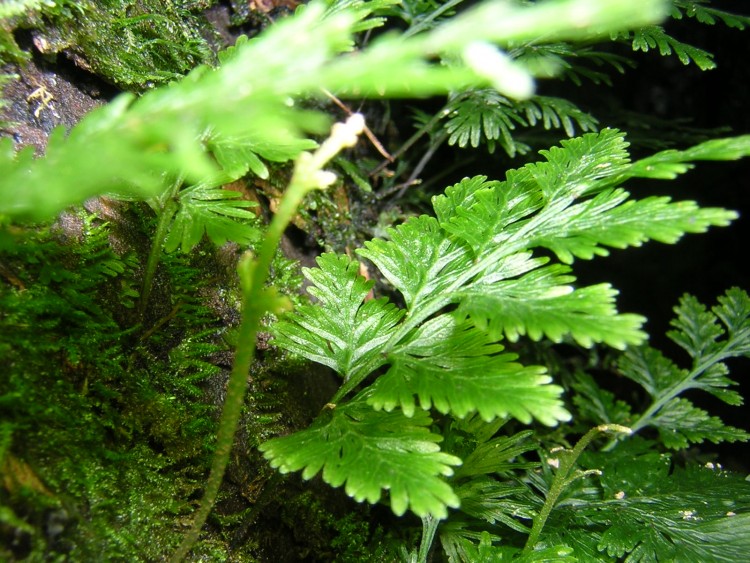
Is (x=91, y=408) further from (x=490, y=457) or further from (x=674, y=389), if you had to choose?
(x=674, y=389)

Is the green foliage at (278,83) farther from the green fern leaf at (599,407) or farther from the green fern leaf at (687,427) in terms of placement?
the green fern leaf at (599,407)

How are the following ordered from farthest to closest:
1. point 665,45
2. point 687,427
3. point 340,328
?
1. point 687,427
2. point 665,45
3. point 340,328

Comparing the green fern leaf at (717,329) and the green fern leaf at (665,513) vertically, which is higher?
the green fern leaf at (717,329)

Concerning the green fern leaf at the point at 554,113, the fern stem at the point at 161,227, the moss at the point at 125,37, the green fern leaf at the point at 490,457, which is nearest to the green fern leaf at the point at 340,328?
the fern stem at the point at 161,227

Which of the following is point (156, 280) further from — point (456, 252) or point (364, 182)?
point (364, 182)

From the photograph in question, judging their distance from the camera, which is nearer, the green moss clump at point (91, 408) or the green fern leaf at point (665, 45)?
the green moss clump at point (91, 408)

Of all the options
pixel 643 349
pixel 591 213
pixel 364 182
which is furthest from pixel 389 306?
pixel 643 349

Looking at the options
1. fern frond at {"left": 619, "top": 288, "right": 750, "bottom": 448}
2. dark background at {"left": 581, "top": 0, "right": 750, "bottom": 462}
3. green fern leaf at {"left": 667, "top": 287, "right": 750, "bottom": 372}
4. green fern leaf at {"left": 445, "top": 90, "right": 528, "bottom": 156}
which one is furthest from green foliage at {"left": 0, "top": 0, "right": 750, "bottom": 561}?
dark background at {"left": 581, "top": 0, "right": 750, "bottom": 462}

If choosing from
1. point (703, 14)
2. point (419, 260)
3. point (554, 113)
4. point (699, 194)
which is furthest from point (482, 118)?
point (699, 194)
